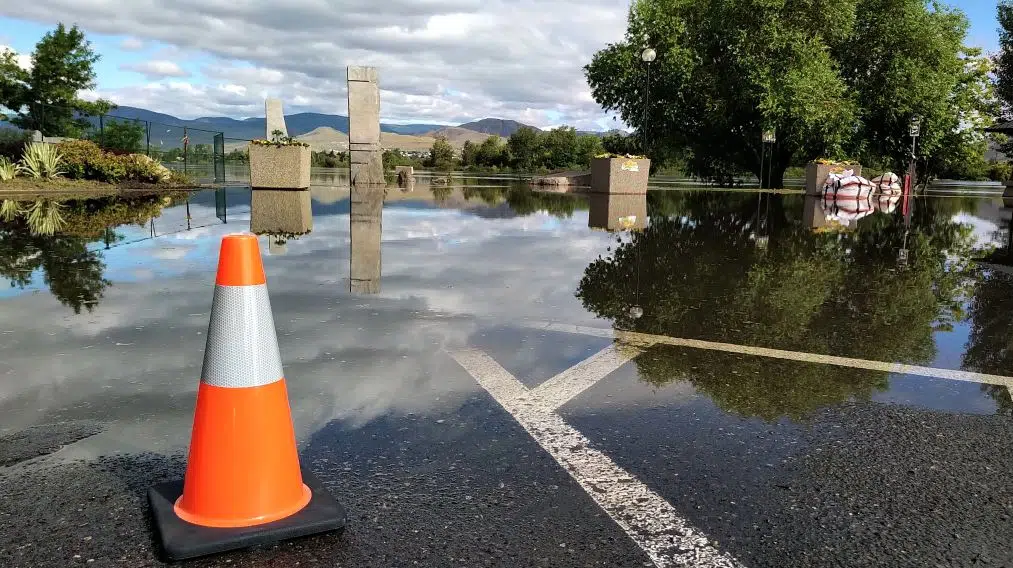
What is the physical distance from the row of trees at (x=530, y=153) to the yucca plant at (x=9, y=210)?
47134mm

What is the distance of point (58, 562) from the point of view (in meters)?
2.32

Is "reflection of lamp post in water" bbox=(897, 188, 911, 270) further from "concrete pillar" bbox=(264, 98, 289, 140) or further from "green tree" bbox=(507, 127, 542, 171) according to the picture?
"green tree" bbox=(507, 127, 542, 171)

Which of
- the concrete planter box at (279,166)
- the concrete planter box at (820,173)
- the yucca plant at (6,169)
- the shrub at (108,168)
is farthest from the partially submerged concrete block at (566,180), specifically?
the yucca plant at (6,169)

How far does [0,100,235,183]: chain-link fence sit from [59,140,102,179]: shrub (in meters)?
4.80

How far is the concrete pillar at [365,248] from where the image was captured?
7438 millimetres

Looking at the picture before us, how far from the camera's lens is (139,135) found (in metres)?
30.9

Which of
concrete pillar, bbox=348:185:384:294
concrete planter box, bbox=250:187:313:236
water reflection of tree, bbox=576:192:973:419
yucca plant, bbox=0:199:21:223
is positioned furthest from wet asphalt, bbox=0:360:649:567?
yucca plant, bbox=0:199:21:223

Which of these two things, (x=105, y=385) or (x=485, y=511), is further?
(x=105, y=385)

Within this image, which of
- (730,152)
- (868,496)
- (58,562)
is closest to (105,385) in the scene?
(58,562)

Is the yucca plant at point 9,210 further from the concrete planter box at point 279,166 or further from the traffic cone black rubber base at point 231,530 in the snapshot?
the traffic cone black rubber base at point 231,530

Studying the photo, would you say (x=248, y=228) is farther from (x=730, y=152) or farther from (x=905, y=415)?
(x=730, y=152)

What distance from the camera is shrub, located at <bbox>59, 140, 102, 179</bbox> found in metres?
23.1

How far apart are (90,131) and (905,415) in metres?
33.8

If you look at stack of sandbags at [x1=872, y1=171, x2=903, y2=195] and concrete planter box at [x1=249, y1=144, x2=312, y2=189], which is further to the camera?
stack of sandbags at [x1=872, y1=171, x2=903, y2=195]
